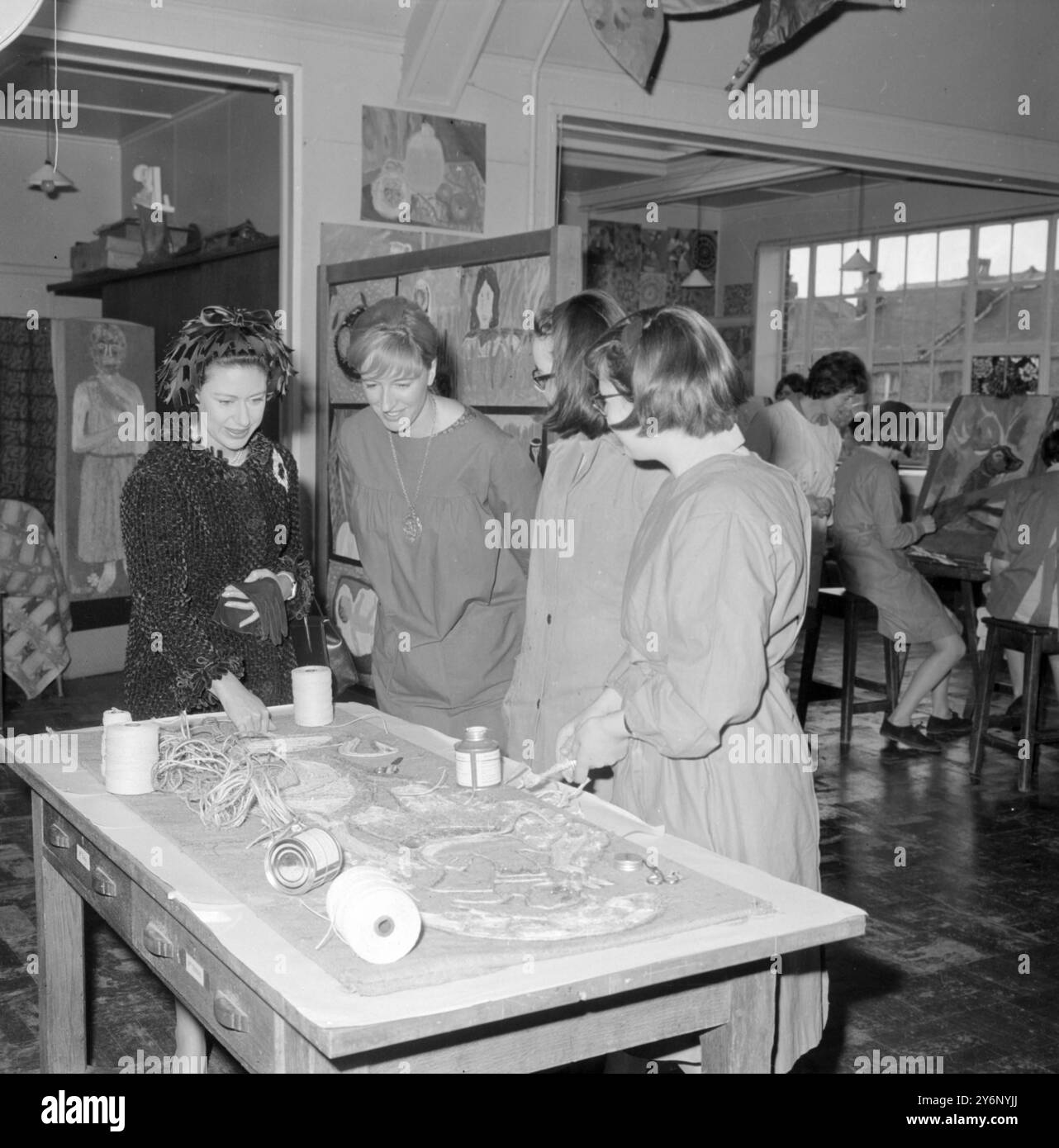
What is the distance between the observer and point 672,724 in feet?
6.42

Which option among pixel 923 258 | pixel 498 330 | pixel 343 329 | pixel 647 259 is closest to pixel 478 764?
pixel 498 330

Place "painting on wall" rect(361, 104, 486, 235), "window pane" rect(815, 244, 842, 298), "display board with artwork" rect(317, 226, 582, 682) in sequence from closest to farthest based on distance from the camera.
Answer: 1. "display board with artwork" rect(317, 226, 582, 682)
2. "painting on wall" rect(361, 104, 486, 235)
3. "window pane" rect(815, 244, 842, 298)

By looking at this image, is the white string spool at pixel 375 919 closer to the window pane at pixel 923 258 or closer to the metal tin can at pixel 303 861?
the metal tin can at pixel 303 861

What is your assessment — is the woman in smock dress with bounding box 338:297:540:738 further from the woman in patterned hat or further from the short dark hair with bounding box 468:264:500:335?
the short dark hair with bounding box 468:264:500:335

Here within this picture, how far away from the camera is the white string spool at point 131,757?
2.23 m

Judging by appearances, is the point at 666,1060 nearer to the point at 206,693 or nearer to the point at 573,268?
the point at 206,693

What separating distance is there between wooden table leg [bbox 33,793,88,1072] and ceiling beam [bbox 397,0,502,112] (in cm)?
385

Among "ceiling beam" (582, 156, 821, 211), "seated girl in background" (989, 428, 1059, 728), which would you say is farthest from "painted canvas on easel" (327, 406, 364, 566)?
"ceiling beam" (582, 156, 821, 211)

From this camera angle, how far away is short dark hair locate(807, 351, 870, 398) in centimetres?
610

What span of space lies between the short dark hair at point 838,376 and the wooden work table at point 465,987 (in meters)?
4.36

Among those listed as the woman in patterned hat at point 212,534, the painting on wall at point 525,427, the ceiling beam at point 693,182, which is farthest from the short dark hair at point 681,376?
the ceiling beam at point 693,182

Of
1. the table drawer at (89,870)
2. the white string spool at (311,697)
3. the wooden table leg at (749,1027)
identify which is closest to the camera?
the wooden table leg at (749,1027)

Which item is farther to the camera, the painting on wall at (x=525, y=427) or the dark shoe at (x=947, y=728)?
the dark shoe at (x=947, y=728)
